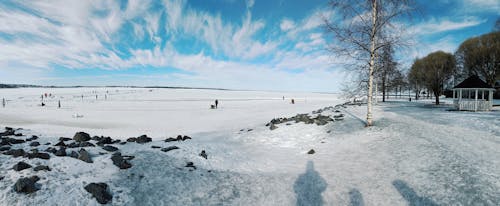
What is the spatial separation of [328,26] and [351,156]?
6401 millimetres

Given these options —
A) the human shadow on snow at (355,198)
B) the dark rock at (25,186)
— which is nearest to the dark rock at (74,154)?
the dark rock at (25,186)

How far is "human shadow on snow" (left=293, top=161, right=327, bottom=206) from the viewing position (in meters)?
5.64

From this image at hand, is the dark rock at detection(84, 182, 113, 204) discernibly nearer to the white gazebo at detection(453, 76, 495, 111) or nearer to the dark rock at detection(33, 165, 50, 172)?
the dark rock at detection(33, 165, 50, 172)

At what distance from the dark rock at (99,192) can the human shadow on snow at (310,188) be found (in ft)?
13.7

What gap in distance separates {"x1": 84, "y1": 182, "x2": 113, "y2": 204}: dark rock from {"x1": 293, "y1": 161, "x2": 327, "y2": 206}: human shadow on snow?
419 centimetres

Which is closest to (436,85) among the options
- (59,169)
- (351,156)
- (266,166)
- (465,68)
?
A: (465,68)

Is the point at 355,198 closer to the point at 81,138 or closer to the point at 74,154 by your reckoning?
the point at 74,154

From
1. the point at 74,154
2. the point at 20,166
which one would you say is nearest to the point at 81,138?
the point at 74,154

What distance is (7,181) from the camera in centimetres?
485

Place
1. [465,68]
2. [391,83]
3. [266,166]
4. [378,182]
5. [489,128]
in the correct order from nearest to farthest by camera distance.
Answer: [378,182] < [266,166] < [489,128] < [391,83] < [465,68]

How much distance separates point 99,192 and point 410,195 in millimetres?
6879

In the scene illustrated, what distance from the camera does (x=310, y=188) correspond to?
6234 millimetres

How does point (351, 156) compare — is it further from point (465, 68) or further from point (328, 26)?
point (465, 68)

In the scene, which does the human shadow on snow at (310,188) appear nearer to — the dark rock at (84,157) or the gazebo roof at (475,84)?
the dark rock at (84,157)
